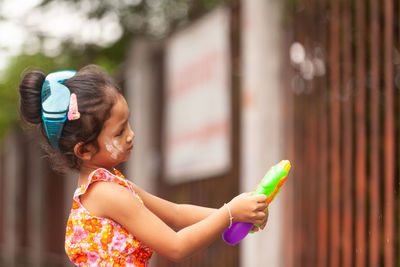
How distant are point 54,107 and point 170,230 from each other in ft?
1.73

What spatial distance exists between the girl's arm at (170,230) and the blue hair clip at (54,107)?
0.87ft

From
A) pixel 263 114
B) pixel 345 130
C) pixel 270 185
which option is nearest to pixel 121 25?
pixel 263 114

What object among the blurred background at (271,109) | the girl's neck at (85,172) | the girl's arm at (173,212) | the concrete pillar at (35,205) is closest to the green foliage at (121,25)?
the blurred background at (271,109)

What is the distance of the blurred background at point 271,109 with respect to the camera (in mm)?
3832

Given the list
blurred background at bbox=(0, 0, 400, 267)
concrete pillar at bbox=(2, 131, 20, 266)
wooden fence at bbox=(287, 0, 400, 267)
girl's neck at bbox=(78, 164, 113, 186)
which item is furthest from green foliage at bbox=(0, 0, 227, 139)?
concrete pillar at bbox=(2, 131, 20, 266)

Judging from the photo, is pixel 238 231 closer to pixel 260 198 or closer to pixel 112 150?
pixel 260 198

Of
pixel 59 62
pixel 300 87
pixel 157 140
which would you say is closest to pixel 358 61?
pixel 300 87

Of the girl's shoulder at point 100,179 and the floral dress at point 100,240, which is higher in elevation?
the girl's shoulder at point 100,179

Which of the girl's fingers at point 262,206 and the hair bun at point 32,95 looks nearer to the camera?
the girl's fingers at point 262,206

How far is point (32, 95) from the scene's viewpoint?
82.9 inches

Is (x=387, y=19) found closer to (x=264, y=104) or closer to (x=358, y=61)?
(x=358, y=61)

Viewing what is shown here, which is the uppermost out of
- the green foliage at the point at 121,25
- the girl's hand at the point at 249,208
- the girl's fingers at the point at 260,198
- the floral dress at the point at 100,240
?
the green foliage at the point at 121,25

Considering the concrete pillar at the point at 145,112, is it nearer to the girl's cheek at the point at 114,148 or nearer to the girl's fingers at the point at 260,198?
the girl's cheek at the point at 114,148

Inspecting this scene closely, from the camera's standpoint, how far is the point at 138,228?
6.53 feet
